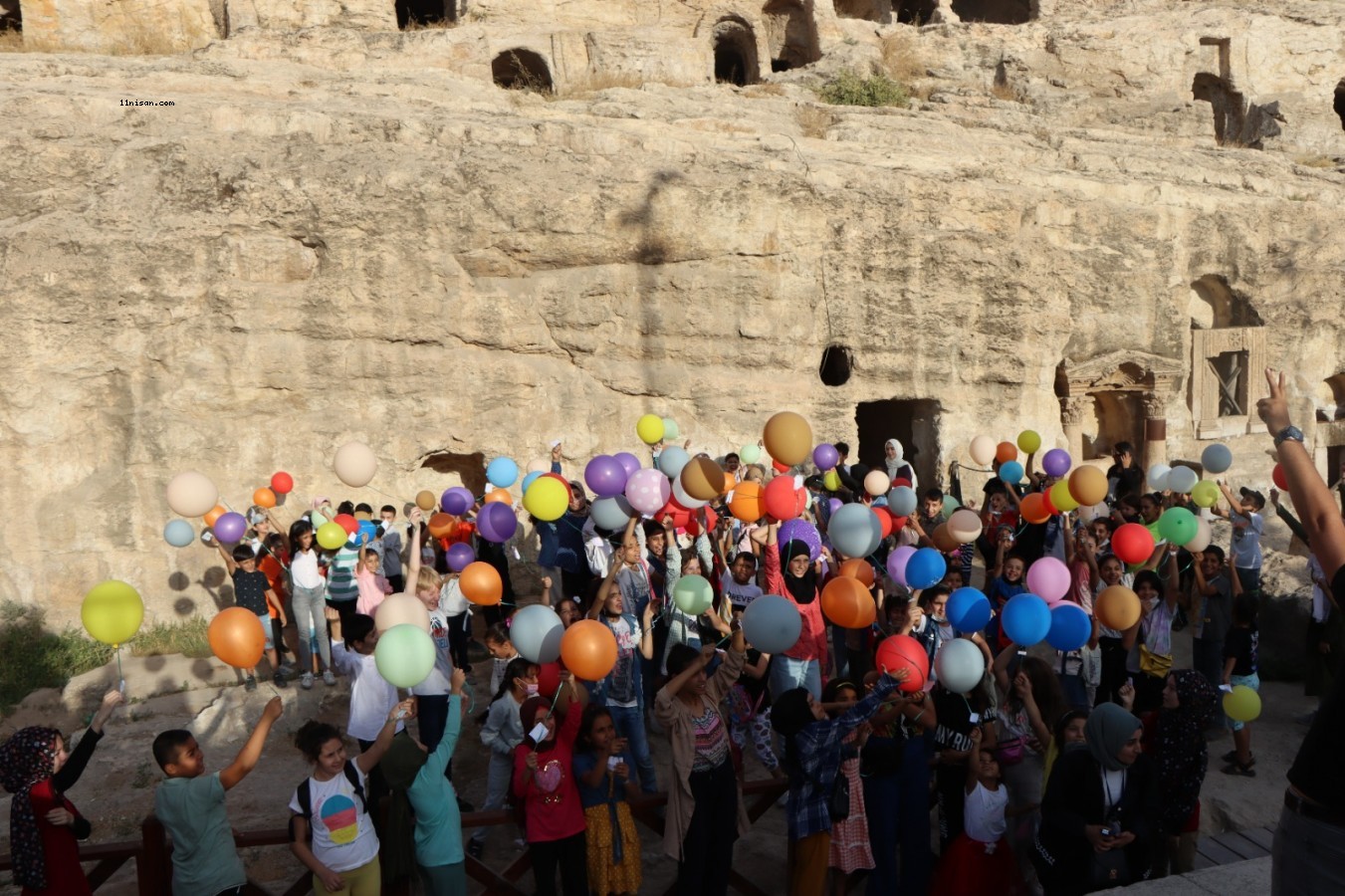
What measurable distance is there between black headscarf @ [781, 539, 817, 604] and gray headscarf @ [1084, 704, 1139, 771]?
216cm

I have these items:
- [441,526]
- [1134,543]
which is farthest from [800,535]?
[441,526]

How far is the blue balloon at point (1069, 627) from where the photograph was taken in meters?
5.62

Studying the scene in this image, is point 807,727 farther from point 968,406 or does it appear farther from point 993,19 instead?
point 993,19

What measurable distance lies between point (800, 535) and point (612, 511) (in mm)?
1324

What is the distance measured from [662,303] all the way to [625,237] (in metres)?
0.84

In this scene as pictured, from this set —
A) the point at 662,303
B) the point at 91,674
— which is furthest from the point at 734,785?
the point at 662,303

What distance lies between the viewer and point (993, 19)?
77.4 ft

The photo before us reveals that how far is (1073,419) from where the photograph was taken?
44.0ft

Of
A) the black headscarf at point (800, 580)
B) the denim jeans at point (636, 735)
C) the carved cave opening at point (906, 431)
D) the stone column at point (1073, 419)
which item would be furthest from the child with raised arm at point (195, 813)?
the stone column at point (1073, 419)

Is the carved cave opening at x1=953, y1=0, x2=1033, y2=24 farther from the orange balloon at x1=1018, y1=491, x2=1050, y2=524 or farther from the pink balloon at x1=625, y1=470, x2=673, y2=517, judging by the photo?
the pink balloon at x1=625, y1=470, x2=673, y2=517

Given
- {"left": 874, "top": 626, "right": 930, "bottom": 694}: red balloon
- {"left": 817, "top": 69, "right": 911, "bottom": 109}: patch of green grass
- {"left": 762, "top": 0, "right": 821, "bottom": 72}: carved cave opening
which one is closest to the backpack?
{"left": 874, "top": 626, "right": 930, "bottom": 694}: red balloon

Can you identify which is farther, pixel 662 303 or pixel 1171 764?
pixel 662 303

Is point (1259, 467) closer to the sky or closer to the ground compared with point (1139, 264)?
closer to the ground

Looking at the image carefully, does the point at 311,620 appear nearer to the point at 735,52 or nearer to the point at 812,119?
the point at 812,119
